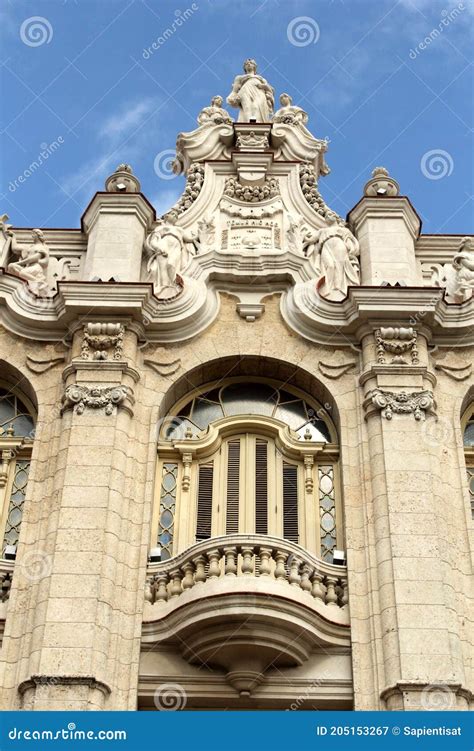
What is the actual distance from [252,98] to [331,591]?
42.6 feet

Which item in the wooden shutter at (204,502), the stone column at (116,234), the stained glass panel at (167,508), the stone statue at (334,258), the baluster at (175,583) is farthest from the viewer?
the stone column at (116,234)

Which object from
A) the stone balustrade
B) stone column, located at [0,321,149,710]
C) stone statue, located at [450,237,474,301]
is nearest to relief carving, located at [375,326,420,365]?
stone statue, located at [450,237,474,301]

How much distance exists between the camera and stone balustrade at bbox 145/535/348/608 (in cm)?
1538

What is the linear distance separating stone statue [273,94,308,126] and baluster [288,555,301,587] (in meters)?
11.6

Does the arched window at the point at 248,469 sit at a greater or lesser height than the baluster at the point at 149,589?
greater

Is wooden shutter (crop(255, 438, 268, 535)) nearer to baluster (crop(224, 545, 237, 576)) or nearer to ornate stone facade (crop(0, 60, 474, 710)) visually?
ornate stone facade (crop(0, 60, 474, 710))

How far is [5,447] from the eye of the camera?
18.2 m

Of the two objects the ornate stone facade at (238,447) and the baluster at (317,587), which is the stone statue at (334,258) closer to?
the ornate stone facade at (238,447)

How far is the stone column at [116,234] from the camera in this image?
19.8 m

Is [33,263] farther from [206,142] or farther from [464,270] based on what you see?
[464,270]

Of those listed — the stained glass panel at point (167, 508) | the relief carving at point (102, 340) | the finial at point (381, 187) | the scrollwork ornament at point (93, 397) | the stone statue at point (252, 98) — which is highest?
the stone statue at point (252, 98)

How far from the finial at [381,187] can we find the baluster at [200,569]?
9.13 meters

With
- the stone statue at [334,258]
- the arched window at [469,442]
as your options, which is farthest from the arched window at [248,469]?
the arched window at [469,442]

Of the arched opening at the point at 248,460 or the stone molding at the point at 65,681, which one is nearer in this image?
the stone molding at the point at 65,681
